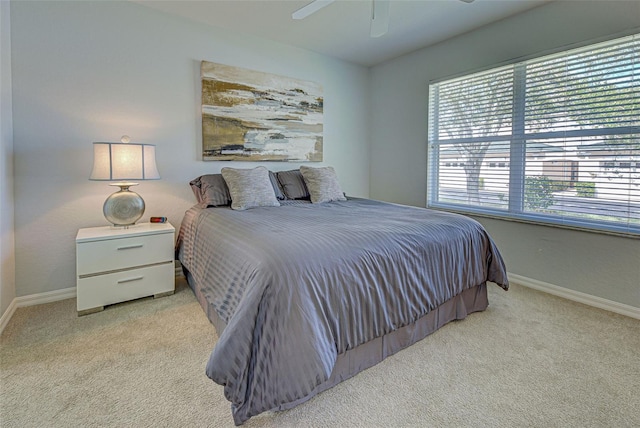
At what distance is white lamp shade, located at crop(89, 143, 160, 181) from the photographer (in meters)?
2.28

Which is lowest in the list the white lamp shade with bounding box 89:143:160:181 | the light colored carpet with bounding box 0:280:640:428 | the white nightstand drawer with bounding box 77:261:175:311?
the light colored carpet with bounding box 0:280:640:428

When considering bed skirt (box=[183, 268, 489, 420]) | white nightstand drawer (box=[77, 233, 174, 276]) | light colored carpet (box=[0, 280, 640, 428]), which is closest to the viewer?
light colored carpet (box=[0, 280, 640, 428])

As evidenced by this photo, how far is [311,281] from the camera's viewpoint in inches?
53.5

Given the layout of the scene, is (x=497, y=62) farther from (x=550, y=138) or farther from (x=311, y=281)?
(x=311, y=281)

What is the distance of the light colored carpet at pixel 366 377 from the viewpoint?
1.33 m

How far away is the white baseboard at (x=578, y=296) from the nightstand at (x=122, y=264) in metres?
3.11

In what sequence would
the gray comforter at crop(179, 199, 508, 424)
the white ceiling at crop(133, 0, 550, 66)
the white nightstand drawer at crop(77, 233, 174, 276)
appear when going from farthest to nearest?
the white ceiling at crop(133, 0, 550, 66) → the white nightstand drawer at crop(77, 233, 174, 276) → the gray comforter at crop(179, 199, 508, 424)

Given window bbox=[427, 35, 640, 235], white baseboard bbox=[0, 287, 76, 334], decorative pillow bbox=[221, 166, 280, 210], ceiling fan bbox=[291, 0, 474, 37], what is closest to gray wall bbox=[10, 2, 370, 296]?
white baseboard bbox=[0, 287, 76, 334]

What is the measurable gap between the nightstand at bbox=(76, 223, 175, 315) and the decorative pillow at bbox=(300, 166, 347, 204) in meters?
1.36

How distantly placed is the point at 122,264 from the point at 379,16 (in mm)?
2497

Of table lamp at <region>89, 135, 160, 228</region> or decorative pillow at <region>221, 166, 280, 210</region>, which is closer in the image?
table lamp at <region>89, 135, 160, 228</region>

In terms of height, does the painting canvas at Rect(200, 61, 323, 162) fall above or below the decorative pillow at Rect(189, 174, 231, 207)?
above

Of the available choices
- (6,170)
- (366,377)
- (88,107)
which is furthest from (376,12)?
(6,170)

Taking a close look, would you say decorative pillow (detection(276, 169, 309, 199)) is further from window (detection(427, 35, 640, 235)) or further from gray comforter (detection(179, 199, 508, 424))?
window (detection(427, 35, 640, 235))
